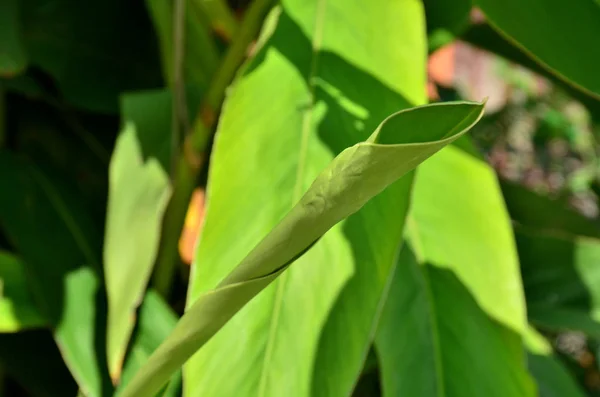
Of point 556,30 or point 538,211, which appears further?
point 538,211

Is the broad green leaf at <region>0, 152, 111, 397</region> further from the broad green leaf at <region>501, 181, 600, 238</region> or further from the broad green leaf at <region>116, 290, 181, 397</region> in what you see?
the broad green leaf at <region>501, 181, 600, 238</region>

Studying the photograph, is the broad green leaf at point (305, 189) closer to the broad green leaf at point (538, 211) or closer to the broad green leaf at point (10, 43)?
the broad green leaf at point (10, 43)

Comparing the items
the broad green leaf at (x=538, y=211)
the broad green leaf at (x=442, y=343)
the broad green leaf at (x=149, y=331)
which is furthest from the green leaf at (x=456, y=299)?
the broad green leaf at (x=538, y=211)

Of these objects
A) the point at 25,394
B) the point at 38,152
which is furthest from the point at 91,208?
the point at 25,394

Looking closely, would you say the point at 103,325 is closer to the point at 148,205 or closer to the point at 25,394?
the point at 148,205

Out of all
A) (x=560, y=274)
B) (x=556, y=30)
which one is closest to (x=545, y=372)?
(x=560, y=274)

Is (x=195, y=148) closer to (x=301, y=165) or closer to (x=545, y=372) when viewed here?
(x=301, y=165)
